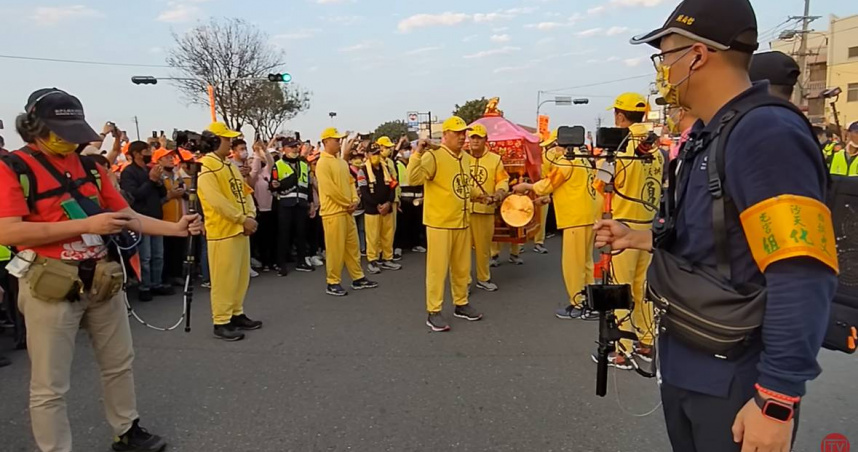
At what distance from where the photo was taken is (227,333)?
17.6 feet

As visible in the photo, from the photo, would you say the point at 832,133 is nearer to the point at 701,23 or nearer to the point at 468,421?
the point at 468,421

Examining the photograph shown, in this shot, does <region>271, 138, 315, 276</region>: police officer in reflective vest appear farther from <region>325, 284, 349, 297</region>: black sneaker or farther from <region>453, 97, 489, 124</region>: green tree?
<region>453, 97, 489, 124</region>: green tree

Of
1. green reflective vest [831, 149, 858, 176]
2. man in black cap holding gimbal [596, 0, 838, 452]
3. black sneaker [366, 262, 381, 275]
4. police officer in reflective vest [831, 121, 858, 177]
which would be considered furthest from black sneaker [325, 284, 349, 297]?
green reflective vest [831, 149, 858, 176]

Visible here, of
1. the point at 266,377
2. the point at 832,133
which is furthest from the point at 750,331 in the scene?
the point at 832,133

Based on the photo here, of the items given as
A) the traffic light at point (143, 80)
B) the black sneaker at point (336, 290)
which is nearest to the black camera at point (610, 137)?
the black sneaker at point (336, 290)

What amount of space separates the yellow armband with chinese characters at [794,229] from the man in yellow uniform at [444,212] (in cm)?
427

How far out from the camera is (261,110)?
28.5m

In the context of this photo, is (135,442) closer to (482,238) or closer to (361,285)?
(361,285)

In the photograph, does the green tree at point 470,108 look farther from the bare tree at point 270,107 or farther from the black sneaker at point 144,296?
the black sneaker at point 144,296

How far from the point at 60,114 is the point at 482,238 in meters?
5.05

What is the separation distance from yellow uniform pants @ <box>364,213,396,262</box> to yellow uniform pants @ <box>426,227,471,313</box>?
3080mm

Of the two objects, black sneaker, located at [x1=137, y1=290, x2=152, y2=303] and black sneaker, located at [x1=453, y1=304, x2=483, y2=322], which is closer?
black sneaker, located at [x1=453, y1=304, x2=483, y2=322]

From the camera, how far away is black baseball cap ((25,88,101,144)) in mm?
2766

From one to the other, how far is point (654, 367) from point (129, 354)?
2882 millimetres
